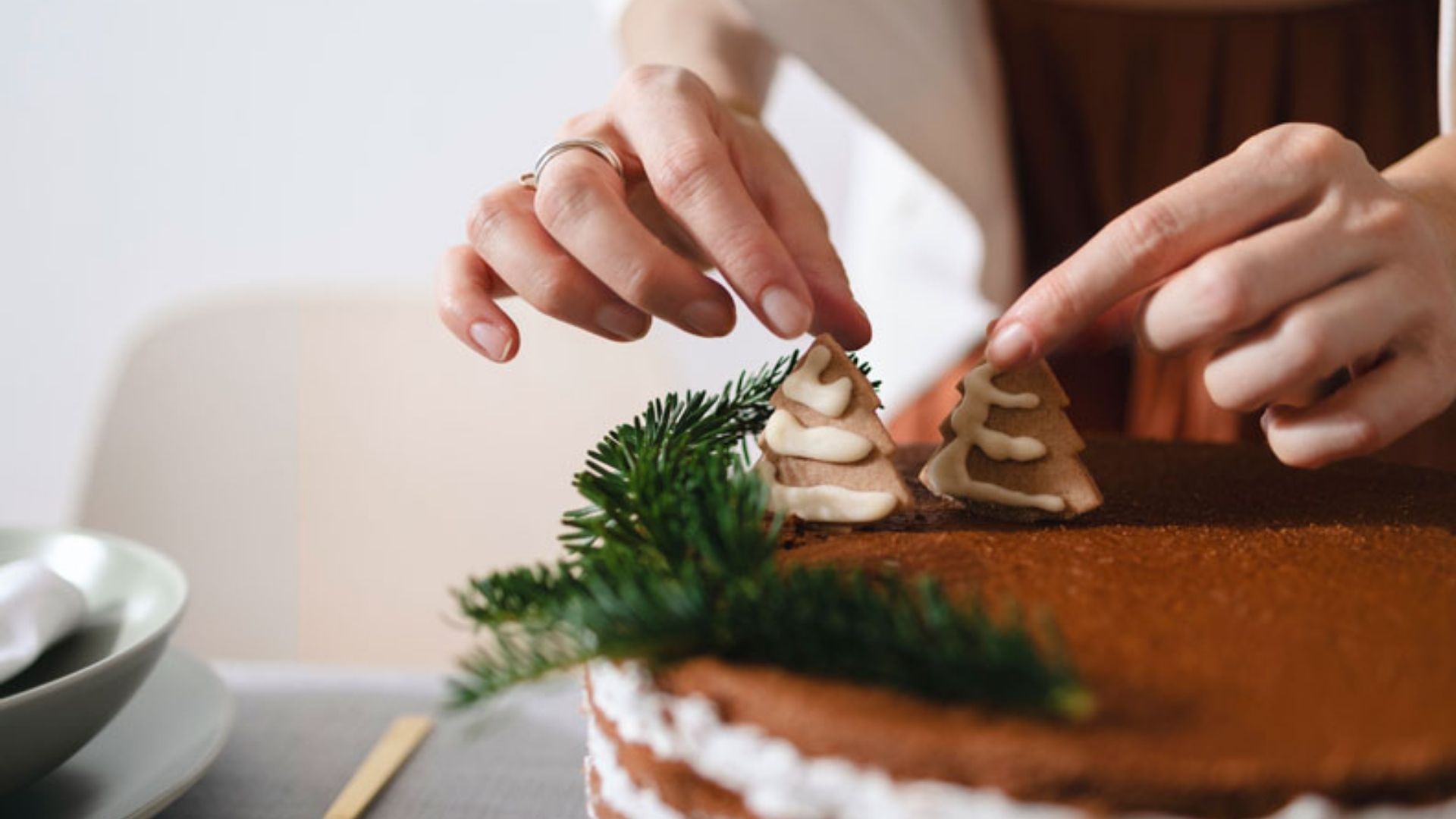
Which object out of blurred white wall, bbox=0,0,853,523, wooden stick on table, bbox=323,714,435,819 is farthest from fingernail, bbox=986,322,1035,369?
blurred white wall, bbox=0,0,853,523

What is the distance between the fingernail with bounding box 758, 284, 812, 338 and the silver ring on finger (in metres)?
Result: 0.21

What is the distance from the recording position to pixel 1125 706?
490mm

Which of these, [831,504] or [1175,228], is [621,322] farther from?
[1175,228]

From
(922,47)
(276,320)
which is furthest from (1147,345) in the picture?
(276,320)

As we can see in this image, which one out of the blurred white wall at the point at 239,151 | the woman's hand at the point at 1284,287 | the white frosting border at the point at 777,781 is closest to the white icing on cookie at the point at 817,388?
the woman's hand at the point at 1284,287

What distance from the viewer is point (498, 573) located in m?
0.62

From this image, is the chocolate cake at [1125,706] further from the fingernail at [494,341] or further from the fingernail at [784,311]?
the fingernail at [494,341]

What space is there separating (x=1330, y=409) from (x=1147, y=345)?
13cm

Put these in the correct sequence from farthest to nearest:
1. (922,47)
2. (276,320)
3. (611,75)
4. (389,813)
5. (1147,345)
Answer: (611,75) < (276,320) < (922,47) < (389,813) < (1147,345)

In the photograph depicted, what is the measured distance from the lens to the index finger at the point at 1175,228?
0.72 meters

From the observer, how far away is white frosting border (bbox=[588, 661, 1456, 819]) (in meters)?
0.47

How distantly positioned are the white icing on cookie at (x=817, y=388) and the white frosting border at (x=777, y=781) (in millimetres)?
218

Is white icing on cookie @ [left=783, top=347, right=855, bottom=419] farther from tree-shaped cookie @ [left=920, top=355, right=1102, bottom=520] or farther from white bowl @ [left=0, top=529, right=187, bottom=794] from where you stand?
white bowl @ [left=0, top=529, right=187, bottom=794]

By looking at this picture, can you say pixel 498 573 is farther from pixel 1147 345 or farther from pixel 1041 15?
pixel 1041 15
